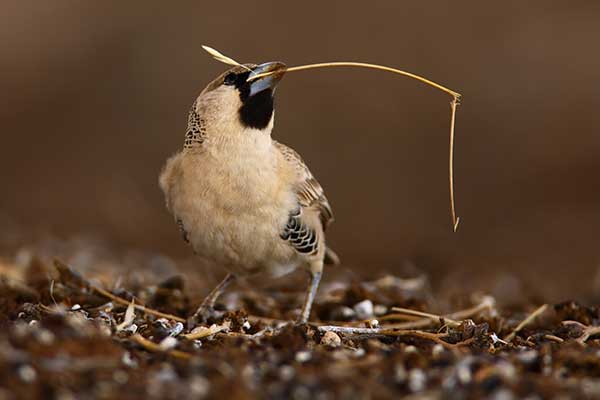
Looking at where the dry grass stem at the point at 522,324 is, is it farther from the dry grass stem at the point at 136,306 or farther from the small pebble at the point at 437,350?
the dry grass stem at the point at 136,306

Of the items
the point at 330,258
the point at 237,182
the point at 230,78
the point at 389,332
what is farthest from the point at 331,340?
the point at 330,258

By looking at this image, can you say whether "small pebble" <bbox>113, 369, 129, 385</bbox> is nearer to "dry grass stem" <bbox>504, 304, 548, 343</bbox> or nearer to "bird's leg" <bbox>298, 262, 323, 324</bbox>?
"bird's leg" <bbox>298, 262, 323, 324</bbox>

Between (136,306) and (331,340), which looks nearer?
(331,340)

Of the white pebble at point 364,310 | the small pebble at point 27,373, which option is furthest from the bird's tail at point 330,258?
the small pebble at point 27,373

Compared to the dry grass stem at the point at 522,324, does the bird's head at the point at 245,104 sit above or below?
above

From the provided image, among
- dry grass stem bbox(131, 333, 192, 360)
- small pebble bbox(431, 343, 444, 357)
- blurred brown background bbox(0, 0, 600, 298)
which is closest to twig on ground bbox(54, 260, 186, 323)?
dry grass stem bbox(131, 333, 192, 360)

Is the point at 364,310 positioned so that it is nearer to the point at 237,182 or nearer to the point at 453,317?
the point at 453,317

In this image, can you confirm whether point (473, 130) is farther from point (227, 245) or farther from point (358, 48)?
point (227, 245)
